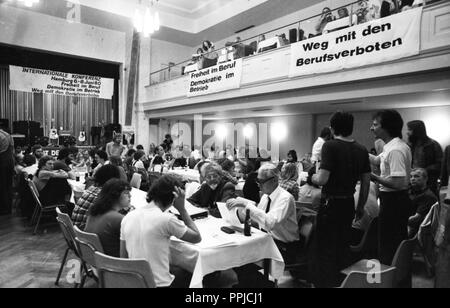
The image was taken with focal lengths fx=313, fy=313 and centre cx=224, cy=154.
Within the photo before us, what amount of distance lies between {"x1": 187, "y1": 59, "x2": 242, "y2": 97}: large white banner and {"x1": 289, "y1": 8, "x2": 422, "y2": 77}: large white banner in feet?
6.65

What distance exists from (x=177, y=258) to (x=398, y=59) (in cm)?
544

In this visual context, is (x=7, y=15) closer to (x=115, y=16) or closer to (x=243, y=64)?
(x=115, y=16)

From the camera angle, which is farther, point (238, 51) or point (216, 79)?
point (216, 79)

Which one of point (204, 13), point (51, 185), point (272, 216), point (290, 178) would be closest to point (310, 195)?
point (290, 178)

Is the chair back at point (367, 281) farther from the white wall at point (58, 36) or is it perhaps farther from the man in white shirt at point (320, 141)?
the white wall at point (58, 36)

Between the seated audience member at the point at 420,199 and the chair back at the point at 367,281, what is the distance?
2.28 meters

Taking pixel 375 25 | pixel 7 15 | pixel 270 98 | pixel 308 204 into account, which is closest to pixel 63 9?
pixel 7 15

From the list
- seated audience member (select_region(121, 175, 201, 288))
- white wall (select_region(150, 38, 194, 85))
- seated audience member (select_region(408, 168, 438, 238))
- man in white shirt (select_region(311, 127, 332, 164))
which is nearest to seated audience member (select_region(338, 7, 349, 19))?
man in white shirt (select_region(311, 127, 332, 164))

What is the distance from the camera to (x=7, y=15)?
11.0 meters

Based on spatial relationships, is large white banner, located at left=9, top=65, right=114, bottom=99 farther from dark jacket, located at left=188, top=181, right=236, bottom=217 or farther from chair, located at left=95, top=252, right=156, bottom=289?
chair, located at left=95, top=252, right=156, bottom=289

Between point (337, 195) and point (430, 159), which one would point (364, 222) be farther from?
point (430, 159)

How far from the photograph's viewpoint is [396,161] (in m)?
2.62

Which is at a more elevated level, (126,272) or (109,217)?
(109,217)

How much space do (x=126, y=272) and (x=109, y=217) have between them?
803 mm
